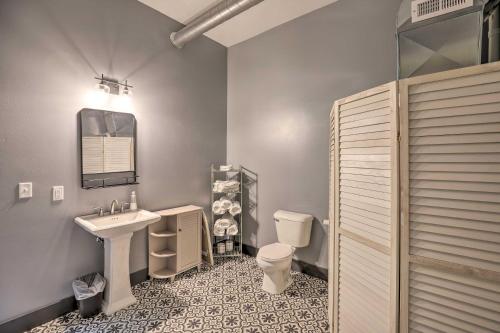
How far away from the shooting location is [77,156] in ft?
6.95

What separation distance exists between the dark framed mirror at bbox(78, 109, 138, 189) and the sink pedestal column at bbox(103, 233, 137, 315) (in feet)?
1.90

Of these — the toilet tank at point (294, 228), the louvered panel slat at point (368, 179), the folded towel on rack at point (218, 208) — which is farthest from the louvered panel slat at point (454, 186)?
the folded towel on rack at point (218, 208)

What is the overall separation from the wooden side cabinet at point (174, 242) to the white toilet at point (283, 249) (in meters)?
0.85

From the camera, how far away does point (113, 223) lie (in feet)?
7.16

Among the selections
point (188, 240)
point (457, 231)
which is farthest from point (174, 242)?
Answer: point (457, 231)

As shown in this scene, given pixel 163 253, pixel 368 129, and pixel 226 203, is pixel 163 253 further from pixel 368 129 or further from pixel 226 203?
pixel 368 129

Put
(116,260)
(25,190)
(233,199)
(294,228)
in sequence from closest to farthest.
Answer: (25,190) < (116,260) < (294,228) < (233,199)

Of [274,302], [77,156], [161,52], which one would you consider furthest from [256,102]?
[274,302]

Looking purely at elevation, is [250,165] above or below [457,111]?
below

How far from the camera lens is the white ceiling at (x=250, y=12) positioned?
2.50 m

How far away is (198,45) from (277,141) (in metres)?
1.65

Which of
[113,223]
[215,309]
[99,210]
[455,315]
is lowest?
[215,309]

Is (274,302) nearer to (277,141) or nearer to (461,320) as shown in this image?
(461,320)

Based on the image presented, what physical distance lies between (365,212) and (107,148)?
7.63ft
